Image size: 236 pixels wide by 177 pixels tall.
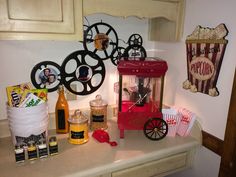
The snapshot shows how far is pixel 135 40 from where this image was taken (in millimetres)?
1687

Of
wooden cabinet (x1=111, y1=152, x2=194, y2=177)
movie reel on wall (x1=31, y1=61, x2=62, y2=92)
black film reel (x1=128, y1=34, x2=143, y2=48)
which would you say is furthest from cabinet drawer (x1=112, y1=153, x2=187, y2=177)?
black film reel (x1=128, y1=34, x2=143, y2=48)

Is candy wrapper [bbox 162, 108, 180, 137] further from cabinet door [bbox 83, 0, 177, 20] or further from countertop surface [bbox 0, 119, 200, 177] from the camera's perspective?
cabinet door [bbox 83, 0, 177, 20]

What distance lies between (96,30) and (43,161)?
945 mm

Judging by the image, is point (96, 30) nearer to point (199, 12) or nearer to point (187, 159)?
point (199, 12)

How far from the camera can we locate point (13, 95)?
1181mm

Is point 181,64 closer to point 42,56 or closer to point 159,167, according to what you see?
point 159,167

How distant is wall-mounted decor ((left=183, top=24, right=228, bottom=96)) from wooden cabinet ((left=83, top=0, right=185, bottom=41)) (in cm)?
15

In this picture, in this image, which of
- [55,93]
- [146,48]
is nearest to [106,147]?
[55,93]

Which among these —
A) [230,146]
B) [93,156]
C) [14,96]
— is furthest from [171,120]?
[14,96]

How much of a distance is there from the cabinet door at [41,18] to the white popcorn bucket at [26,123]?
0.41 meters

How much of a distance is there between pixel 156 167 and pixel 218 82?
646 mm

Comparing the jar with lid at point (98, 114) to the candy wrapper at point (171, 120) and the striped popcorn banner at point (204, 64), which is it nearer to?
the candy wrapper at point (171, 120)

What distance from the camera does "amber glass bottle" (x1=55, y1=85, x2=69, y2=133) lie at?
4.63 feet

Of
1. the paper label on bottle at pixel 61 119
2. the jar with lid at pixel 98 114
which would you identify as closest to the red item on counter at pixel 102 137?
the jar with lid at pixel 98 114
